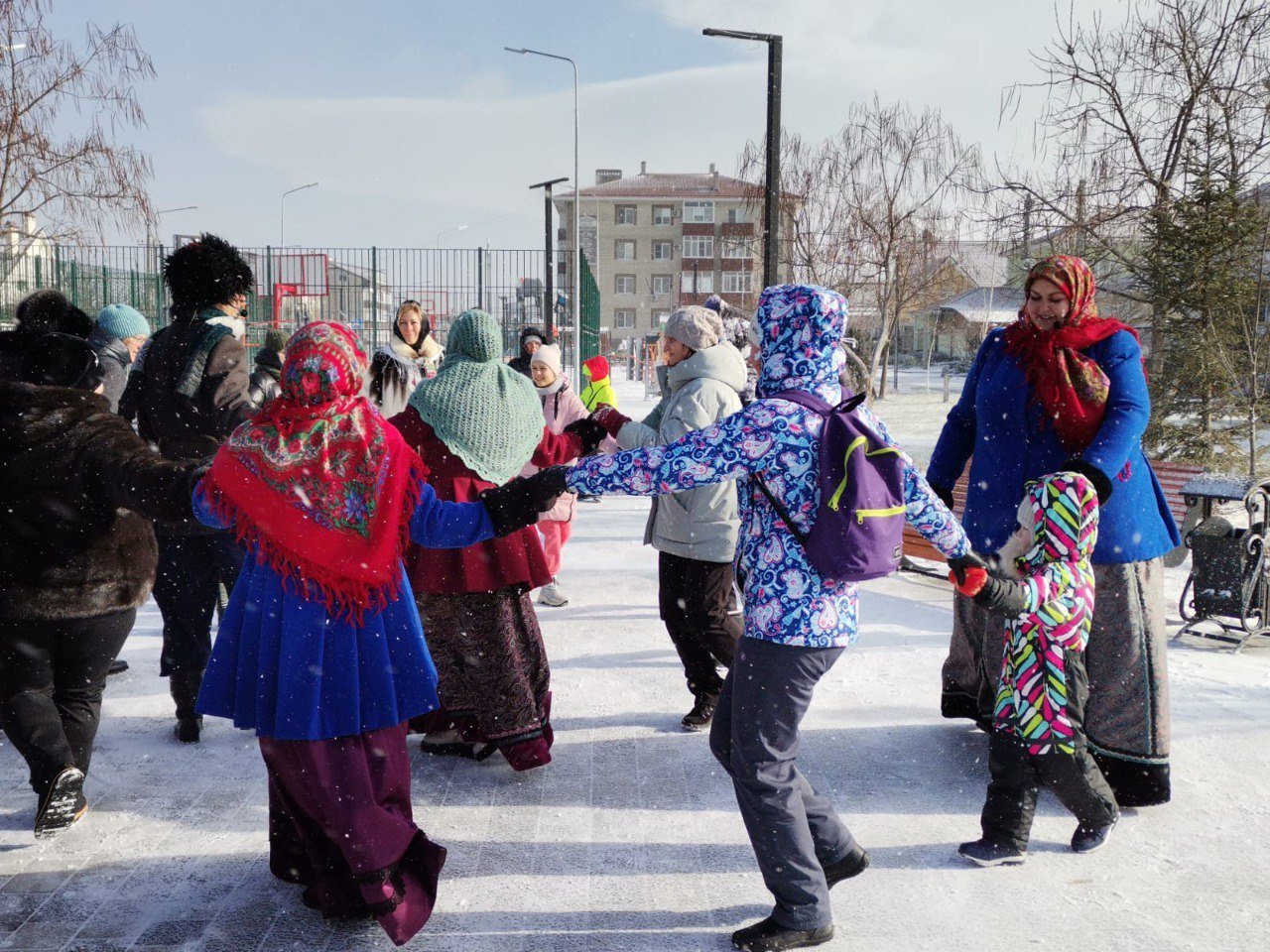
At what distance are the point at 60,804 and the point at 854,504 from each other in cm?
291

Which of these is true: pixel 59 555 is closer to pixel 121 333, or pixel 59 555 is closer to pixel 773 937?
pixel 773 937

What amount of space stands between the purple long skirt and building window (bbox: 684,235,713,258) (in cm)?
8000

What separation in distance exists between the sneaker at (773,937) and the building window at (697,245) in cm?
8007

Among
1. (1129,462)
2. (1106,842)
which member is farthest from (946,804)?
(1129,462)

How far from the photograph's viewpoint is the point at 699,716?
15.5 feet

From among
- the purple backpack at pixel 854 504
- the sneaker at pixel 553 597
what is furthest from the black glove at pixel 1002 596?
the sneaker at pixel 553 597

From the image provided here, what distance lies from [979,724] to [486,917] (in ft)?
7.90

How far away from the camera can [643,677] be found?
17.9 feet

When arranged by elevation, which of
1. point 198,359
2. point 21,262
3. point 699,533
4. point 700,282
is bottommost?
point 699,533

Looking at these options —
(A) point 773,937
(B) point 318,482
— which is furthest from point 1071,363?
(B) point 318,482

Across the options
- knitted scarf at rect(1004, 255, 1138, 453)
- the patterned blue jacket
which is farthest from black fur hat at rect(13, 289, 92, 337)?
knitted scarf at rect(1004, 255, 1138, 453)

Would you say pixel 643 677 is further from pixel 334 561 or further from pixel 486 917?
pixel 334 561

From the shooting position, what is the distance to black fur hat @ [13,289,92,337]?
15.1ft

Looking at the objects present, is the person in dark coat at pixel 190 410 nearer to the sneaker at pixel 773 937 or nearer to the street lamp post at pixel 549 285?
the sneaker at pixel 773 937
